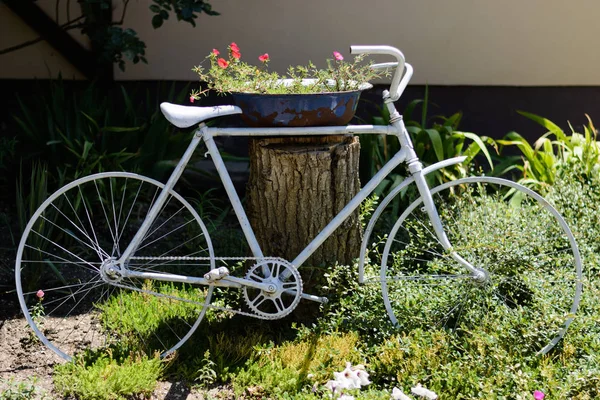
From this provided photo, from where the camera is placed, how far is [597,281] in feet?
12.4

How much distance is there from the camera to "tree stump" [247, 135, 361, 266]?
3.48m

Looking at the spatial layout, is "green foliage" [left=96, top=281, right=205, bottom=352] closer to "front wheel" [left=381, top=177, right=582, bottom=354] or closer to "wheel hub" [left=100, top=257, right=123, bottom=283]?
"wheel hub" [left=100, top=257, right=123, bottom=283]

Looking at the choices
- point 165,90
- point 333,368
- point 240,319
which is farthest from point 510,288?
point 165,90

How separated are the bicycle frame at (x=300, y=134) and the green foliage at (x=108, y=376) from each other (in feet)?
1.29

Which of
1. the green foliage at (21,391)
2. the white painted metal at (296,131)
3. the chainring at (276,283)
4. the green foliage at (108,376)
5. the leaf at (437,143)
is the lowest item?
the green foliage at (21,391)

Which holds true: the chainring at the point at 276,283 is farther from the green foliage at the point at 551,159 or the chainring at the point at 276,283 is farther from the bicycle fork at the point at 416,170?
the green foliage at the point at 551,159

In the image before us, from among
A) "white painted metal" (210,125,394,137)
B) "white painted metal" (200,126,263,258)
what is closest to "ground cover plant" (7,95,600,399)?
"white painted metal" (200,126,263,258)

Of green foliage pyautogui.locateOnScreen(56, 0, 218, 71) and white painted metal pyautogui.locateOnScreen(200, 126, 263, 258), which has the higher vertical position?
green foliage pyautogui.locateOnScreen(56, 0, 218, 71)

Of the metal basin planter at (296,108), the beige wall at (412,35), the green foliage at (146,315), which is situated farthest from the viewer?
the beige wall at (412,35)

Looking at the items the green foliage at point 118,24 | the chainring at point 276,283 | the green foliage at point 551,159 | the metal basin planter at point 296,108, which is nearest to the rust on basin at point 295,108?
the metal basin planter at point 296,108

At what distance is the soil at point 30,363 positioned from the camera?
127 inches

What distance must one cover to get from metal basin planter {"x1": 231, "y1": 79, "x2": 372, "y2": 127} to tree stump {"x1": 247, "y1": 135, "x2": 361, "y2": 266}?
147 mm

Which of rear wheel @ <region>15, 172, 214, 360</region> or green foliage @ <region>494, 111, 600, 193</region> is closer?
rear wheel @ <region>15, 172, 214, 360</region>

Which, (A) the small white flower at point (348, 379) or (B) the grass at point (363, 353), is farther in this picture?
(B) the grass at point (363, 353)
